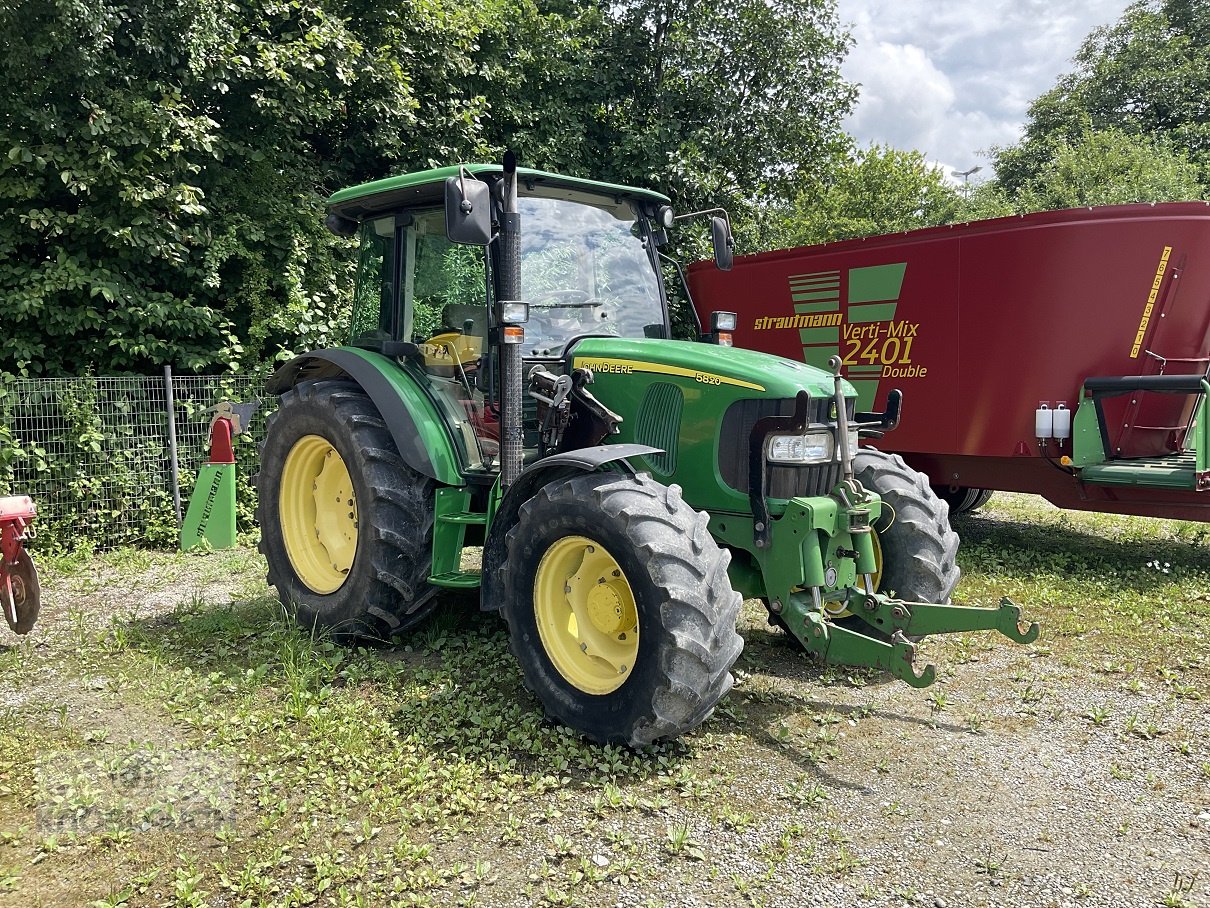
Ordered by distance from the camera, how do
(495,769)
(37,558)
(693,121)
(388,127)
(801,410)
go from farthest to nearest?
1. (693,121)
2. (388,127)
3. (37,558)
4. (801,410)
5. (495,769)

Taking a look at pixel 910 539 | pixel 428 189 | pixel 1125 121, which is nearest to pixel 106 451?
pixel 428 189

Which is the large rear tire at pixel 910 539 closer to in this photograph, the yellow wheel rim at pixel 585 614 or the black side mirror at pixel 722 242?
the black side mirror at pixel 722 242

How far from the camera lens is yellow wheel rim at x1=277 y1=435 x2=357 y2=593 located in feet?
16.7

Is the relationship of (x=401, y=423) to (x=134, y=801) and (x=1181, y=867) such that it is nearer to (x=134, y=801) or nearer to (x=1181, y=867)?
(x=134, y=801)

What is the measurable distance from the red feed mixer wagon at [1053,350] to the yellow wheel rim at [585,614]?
4.62m

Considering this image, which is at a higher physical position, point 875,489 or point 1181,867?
point 875,489

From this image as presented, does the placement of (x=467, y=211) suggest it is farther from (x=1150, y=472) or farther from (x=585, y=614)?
(x=1150, y=472)

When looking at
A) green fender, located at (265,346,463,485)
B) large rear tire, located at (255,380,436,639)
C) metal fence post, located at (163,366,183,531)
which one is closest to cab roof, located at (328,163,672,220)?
green fender, located at (265,346,463,485)

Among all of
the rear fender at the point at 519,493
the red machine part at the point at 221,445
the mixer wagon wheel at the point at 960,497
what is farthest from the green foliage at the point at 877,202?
the rear fender at the point at 519,493

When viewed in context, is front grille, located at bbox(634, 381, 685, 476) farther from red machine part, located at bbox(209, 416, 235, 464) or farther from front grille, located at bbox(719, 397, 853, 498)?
red machine part, located at bbox(209, 416, 235, 464)

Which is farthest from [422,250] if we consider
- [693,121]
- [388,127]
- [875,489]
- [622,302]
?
[693,121]

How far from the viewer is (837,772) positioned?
3.51m

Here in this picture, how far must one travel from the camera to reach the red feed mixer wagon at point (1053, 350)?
668 cm

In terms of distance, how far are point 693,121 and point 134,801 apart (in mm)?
11820
